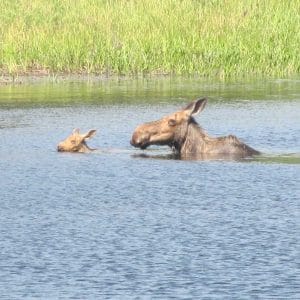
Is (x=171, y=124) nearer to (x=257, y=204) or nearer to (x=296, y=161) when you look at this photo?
(x=296, y=161)

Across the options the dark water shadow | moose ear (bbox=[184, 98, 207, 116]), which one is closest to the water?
the dark water shadow

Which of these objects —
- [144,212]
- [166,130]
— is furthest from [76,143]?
[144,212]

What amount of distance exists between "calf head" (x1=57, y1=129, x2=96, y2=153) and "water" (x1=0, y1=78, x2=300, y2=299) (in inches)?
6.1

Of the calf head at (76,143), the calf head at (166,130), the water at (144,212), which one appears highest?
the calf head at (166,130)

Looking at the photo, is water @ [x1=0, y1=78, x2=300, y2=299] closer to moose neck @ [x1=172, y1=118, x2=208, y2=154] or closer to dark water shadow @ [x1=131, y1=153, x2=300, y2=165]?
dark water shadow @ [x1=131, y1=153, x2=300, y2=165]

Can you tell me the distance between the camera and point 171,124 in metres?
17.4

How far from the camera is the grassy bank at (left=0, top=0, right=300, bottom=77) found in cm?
2806

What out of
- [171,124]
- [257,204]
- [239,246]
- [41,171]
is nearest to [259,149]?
[171,124]

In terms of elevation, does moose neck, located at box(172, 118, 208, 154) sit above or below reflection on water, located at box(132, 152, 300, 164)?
above

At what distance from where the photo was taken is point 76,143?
701 inches

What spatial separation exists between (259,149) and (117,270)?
7.44 meters

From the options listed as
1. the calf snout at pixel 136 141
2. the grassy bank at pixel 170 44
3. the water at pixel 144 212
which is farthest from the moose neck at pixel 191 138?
the grassy bank at pixel 170 44

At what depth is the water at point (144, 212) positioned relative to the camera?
10.3 meters

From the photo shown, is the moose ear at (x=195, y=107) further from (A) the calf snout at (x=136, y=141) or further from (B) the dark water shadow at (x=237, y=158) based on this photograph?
(A) the calf snout at (x=136, y=141)
